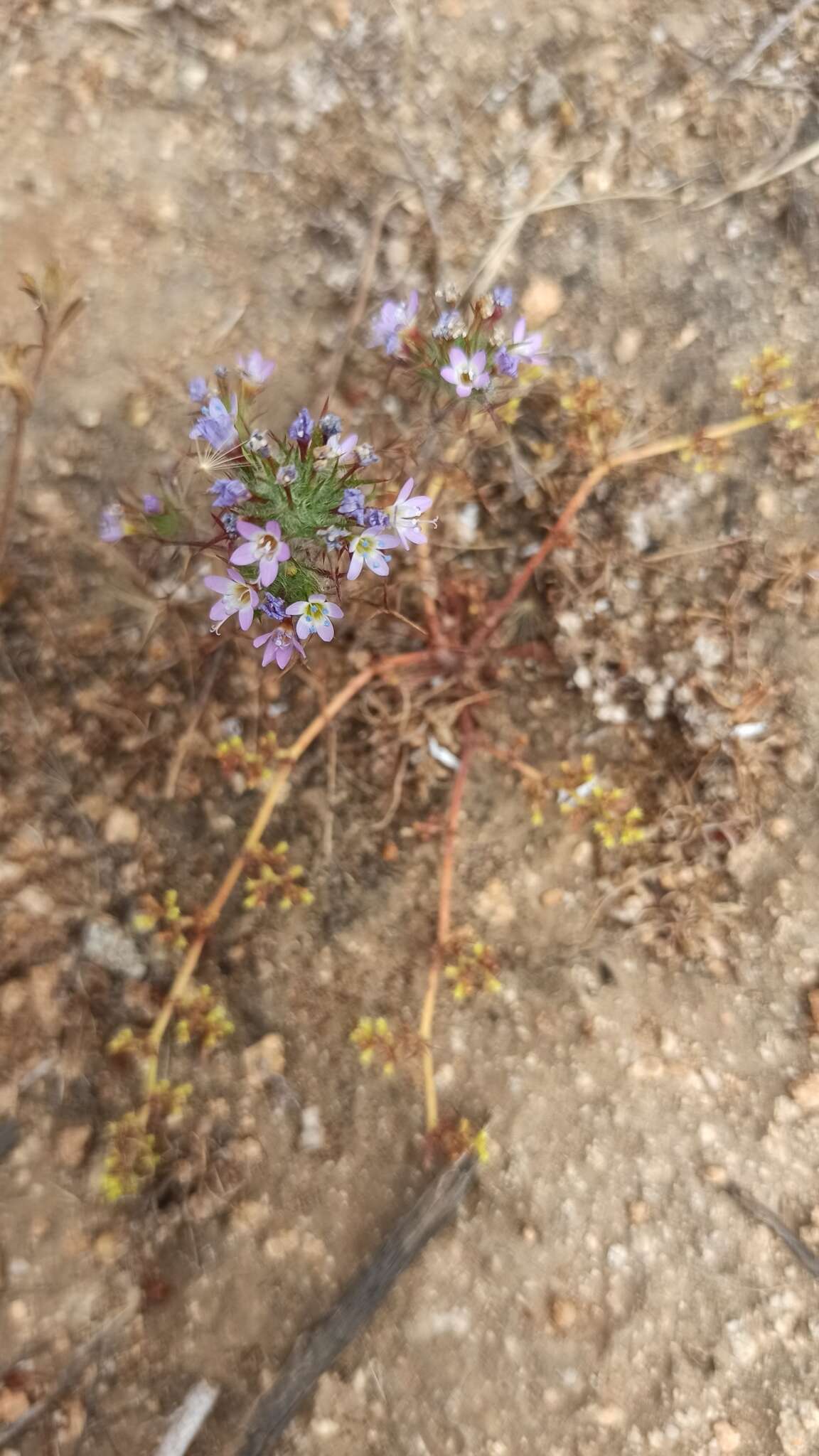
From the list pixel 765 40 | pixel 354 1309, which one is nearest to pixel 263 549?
pixel 354 1309

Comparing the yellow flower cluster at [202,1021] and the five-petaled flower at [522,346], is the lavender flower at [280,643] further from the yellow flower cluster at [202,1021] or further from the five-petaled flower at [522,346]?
the yellow flower cluster at [202,1021]

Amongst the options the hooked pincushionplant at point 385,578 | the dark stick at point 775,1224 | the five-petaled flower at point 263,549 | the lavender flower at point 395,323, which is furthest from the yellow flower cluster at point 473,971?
the lavender flower at point 395,323

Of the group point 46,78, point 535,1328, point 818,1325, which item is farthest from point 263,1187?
point 46,78

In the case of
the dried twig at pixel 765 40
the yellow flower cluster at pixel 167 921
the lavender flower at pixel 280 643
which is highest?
the dried twig at pixel 765 40

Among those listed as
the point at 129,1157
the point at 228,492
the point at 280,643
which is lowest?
the point at 129,1157

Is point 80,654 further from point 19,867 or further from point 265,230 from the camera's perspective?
point 265,230

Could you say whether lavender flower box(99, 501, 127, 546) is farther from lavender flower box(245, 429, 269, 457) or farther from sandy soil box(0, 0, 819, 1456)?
lavender flower box(245, 429, 269, 457)

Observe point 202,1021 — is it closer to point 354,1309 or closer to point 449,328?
point 354,1309
